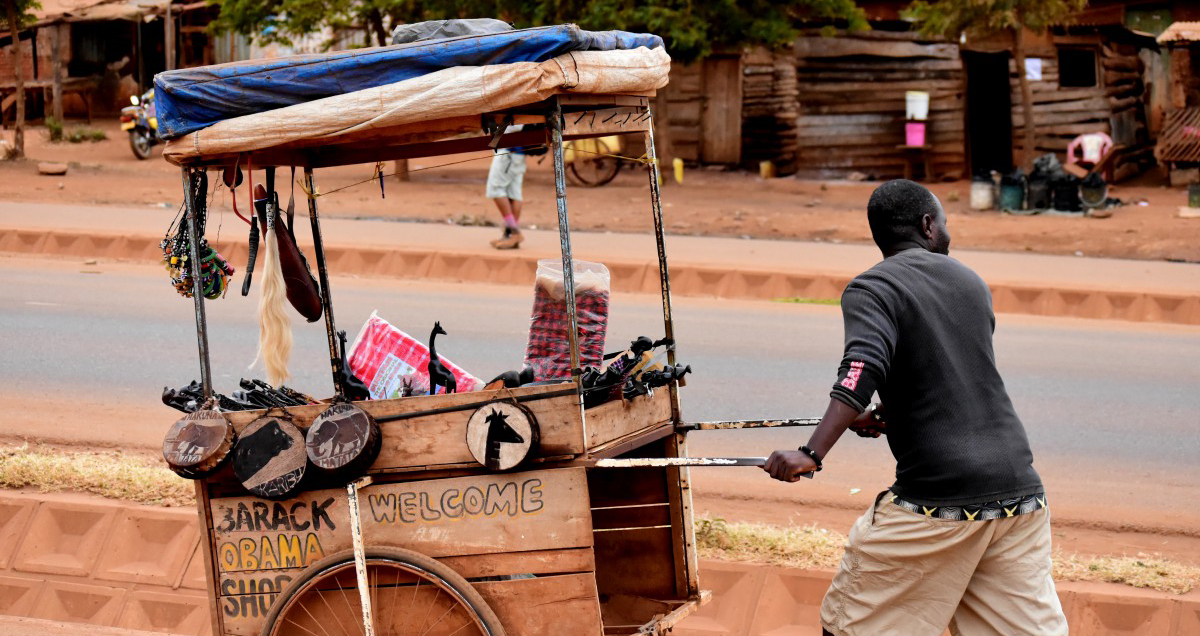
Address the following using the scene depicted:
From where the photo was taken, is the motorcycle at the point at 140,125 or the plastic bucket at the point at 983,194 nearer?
the plastic bucket at the point at 983,194

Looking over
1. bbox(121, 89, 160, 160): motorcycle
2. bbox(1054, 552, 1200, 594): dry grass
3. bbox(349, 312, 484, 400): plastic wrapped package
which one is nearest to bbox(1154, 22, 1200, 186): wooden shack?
bbox(1054, 552, 1200, 594): dry grass

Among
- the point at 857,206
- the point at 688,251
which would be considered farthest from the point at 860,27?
the point at 688,251

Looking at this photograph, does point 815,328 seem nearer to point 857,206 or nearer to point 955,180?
point 857,206

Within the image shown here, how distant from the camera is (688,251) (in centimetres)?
1232

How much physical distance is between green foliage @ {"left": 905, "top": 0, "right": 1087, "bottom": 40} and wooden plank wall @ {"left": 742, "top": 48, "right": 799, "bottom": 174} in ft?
14.0

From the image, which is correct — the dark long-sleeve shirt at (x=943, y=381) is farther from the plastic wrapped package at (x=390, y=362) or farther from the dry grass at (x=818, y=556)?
the dry grass at (x=818, y=556)

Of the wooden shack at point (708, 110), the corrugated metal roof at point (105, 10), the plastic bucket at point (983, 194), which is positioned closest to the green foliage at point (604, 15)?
the plastic bucket at point (983, 194)

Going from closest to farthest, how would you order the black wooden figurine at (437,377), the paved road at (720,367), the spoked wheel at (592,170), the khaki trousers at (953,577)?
the khaki trousers at (953,577), the black wooden figurine at (437,377), the paved road at (720,367), the spoked wheel at (592,170)

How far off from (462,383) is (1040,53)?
59.5 ft

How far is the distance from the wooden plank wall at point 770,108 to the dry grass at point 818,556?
16.9 m

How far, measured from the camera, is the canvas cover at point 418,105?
3.11m

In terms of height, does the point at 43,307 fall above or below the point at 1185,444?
above

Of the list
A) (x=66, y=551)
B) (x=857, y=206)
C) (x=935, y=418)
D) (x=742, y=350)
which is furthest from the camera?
(x=857, y=206)

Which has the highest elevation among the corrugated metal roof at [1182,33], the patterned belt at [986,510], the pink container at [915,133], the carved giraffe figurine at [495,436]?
the corrugated metal roof at [1182,33]
